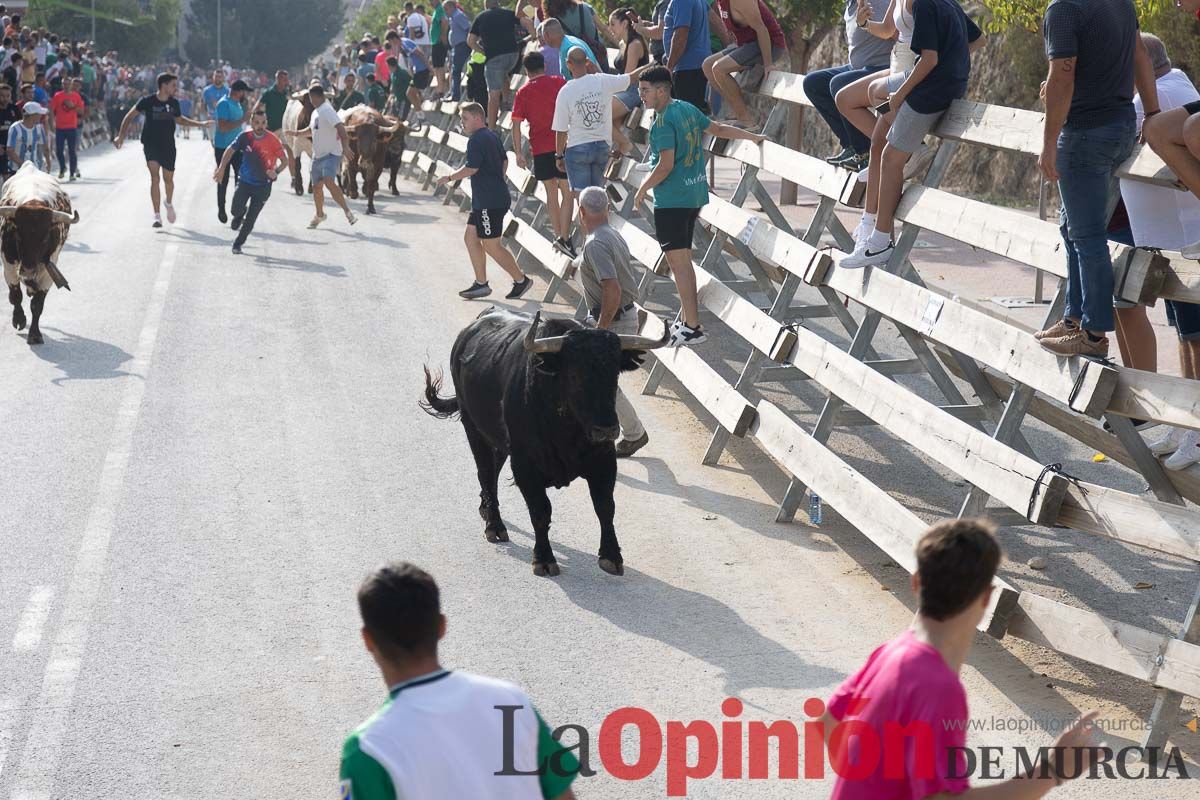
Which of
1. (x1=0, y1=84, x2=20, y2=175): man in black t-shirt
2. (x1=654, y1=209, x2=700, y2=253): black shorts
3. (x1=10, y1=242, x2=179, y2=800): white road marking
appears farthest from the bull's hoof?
(x1=0, y1=84, x2=20, y2=175): man in black t-shirt

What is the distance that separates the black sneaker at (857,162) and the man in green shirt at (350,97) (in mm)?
17559

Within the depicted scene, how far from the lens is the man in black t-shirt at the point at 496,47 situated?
18969 mm

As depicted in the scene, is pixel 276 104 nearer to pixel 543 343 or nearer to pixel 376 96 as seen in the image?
pixel 376 96

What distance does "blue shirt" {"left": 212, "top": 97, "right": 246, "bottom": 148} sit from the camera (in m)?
20.3

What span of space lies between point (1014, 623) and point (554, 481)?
283cm

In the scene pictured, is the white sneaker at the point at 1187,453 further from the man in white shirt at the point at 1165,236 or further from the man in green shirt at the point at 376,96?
the man in green shirt at the point at 376,96

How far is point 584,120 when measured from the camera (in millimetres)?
13172

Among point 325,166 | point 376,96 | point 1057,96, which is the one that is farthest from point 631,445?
point 376,96

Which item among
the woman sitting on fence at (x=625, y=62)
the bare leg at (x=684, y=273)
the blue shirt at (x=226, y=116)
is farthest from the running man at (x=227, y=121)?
the bare leg at (x=684, y=273)

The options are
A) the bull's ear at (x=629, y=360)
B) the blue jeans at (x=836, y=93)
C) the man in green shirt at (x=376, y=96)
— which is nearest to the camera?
the bull's ear at (x=629, y=360)

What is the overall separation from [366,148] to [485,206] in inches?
346

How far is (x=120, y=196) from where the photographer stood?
1000 inches

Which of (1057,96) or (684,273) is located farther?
(684,273)

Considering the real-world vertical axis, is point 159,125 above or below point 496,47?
below
